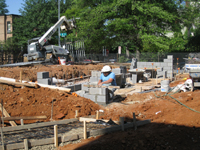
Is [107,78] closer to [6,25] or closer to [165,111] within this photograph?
[165,111]

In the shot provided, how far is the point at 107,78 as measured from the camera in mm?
8562

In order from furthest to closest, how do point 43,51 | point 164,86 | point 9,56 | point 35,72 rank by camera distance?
point 9,56 < point 43,51 < point 35,72 < point 164,86

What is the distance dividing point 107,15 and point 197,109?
18.0 meters

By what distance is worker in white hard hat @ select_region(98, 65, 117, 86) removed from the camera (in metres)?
8.33

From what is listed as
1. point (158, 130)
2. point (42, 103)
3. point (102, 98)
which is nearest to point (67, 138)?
point (158, 130)

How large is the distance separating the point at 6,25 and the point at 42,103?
33.0 m

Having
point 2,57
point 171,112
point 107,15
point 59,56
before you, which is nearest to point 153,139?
point 171,112

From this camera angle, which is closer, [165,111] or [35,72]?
[165,111]

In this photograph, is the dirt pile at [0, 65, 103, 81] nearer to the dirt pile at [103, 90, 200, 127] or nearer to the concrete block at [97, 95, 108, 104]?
the concrete block at [97, 95, 108, 104]

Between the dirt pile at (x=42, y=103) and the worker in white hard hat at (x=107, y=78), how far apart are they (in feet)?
3.64

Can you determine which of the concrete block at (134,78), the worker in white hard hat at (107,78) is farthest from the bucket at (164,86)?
the concrete block at (134,78)

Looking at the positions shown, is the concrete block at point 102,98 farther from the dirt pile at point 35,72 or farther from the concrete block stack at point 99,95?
the dirt pile at point 35,72

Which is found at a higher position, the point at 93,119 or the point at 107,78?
the point at 107,78

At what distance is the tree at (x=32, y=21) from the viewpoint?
32.5 m
